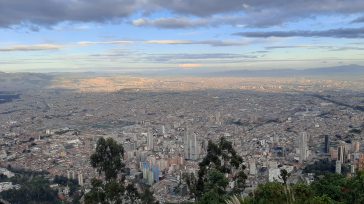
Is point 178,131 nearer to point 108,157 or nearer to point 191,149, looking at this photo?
point 191,149

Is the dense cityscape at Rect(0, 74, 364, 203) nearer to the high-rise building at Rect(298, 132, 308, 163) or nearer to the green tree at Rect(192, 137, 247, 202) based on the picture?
the high-rise building at Rect(298, 132, 308, 163)

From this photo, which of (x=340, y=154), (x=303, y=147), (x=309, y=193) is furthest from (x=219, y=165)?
(x=303, y=147)

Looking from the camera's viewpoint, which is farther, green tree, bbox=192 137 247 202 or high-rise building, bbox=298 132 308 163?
high-rise building, bbox=298 132 308 163

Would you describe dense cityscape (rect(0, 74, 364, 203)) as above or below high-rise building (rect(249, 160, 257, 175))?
below

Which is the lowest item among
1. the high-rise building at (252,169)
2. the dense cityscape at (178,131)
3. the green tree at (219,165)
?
the dense cityscape at (178,131)

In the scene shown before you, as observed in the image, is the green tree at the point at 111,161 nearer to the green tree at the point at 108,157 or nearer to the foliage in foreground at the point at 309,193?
the green tree at the point at 108,157

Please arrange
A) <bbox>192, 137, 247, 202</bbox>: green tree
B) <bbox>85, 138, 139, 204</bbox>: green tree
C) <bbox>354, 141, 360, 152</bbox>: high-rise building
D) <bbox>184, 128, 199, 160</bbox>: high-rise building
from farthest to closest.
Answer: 1. <bbox>184, 128, 199, 160</bbox>: high-rise building
2. <bbox>354, 141, 360, 152</bbox>: high-rise building
3. <bbox>85, 138, 139, 204</bbox>: green tree
4. <bbox>192, 137, 247, 202</bbox>: green tree

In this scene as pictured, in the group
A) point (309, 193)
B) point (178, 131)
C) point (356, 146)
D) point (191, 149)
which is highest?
point (309, 193)

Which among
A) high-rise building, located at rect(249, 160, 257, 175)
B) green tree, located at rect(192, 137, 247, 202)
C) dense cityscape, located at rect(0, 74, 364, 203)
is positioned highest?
green tree, located at rect(192, 137, 247, 202)

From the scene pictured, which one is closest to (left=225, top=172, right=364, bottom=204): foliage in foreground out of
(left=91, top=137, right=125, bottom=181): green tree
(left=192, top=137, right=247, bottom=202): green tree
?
(left=192, top=137, right=247, bottom=202): green tree

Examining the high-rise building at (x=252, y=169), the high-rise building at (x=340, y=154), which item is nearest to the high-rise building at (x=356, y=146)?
the high-rise building at (x=340, y=154)

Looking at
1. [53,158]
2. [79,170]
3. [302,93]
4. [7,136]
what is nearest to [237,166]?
[79,170]

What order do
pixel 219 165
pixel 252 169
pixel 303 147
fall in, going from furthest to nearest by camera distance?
pixel 303 147
pixel 252 169
pixel 219 165
